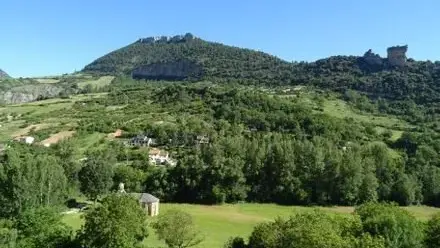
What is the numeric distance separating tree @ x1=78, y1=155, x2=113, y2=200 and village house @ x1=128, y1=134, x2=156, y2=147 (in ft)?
178

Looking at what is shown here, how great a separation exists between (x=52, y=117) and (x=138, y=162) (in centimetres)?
8025

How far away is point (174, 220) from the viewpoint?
2010 inches

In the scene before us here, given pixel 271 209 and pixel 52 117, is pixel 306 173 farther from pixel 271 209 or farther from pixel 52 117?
pixel 52 117

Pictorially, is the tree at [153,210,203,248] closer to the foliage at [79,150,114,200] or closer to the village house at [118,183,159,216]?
the village house at [118,183,159,216]

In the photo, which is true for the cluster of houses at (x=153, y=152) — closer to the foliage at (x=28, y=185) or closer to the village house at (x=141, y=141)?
the village house at (x=141, y=141)

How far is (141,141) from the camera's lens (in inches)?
5615

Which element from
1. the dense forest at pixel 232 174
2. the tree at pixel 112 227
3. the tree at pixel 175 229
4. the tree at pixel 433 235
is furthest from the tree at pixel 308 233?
the tree at pixel 112 227

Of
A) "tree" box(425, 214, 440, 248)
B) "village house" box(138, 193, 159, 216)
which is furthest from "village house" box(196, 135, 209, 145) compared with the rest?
"tree" box(425, 214, 440, 248)

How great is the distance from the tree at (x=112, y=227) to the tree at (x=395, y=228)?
19.8 metres

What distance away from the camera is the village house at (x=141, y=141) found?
5530 inches

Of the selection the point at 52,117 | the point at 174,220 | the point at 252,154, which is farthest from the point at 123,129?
the point at 174,220

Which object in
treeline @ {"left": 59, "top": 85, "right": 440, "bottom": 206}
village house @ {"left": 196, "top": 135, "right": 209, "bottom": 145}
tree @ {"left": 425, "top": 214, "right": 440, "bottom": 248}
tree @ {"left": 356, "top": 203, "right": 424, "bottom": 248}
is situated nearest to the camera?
tree @ {"left": 425, "top": 214, "right": 440, "bottom": 248}

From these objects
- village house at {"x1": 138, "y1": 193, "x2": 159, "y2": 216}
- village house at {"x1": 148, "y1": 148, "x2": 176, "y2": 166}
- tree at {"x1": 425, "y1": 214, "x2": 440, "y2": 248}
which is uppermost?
tree at {"x1": 425, "y1": 214, "x2": 440, "y2": 248}

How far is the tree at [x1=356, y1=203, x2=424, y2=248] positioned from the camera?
44.8 meters
